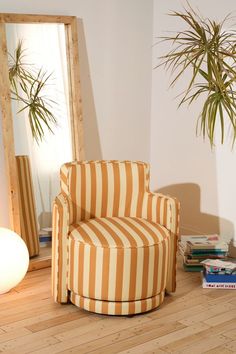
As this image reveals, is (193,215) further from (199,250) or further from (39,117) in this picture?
(39,117)

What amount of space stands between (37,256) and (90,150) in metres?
0.97

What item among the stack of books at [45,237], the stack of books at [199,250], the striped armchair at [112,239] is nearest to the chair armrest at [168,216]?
the striped armchair at [112,239]

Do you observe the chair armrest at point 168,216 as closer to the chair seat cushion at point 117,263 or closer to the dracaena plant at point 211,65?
the chair seat cushion at point 117,263

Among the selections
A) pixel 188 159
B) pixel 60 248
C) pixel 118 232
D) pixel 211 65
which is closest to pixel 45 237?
pixel 60 248

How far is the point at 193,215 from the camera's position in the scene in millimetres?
4844

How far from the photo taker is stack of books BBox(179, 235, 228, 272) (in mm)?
4168

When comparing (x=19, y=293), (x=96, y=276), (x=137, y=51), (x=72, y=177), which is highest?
(x=137, y=51)

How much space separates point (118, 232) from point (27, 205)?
919 millimetres

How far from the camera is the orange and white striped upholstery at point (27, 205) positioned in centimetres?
409

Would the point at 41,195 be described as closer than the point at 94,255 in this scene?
No

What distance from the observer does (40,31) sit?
13.6 ft

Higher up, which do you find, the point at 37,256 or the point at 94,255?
the point at 94,255

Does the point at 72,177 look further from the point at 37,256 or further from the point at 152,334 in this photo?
the point at 152,334

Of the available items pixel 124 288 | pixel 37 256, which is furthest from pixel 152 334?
pixel 37 256
